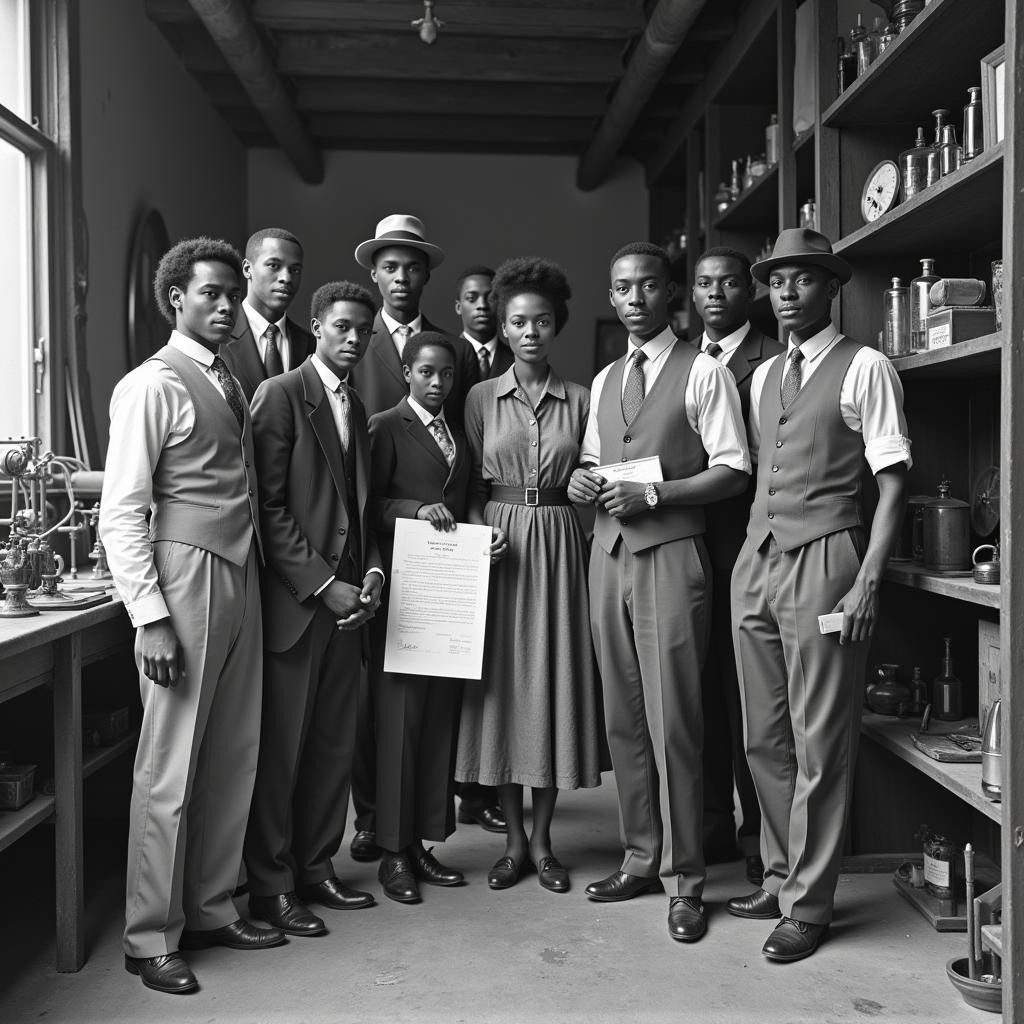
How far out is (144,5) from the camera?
5668mm

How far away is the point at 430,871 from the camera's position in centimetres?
351

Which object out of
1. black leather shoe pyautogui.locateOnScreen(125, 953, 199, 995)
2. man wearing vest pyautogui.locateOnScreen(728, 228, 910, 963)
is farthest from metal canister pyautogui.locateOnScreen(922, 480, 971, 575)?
black leather shoe pyautogui.locateOnScreen(125, 953, 199, 995)

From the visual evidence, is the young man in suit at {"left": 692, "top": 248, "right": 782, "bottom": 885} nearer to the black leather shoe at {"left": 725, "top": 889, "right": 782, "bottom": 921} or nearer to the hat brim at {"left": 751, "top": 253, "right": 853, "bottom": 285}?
the black leather shoe at {"left": 725, "top": 889, "right": 782, "bottom": 921}

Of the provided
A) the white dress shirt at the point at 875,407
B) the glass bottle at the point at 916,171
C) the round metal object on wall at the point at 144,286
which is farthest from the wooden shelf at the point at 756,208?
the round metal object on wall at the point at 144,286

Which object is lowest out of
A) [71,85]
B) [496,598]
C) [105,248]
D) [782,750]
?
[782,750]

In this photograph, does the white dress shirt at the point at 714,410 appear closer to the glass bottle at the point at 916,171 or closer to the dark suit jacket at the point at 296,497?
the glass bottle at the point at 916,171

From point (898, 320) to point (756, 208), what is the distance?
235 centimetres

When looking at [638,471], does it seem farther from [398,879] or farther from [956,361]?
[398,879]

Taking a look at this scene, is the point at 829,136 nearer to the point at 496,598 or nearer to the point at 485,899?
the point at 496,598

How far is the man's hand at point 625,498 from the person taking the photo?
3.18 meters

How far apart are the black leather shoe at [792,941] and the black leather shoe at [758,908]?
177 millimetres

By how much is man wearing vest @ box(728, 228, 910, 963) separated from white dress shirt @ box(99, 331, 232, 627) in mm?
1669

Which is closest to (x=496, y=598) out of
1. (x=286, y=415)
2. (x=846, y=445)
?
(x=286, y=415)

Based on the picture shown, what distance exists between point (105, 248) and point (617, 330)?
4.20 m
